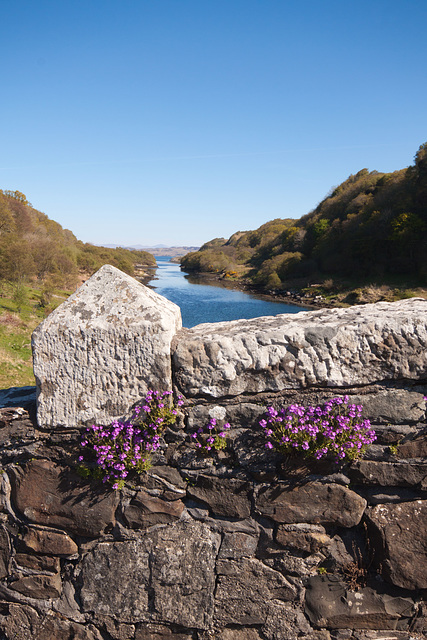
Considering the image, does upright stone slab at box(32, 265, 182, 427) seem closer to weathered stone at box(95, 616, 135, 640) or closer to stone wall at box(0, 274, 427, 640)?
stone wall at box(0, 274, 427, 640)

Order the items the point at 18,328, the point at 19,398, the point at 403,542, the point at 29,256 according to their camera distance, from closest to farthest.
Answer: the point at 403,542 < the point at 19,398 < the point at 18,328 < the point at 29,256

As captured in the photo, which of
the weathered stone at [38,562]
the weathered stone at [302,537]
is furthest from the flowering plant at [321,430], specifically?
the weathered stone at [38,562]

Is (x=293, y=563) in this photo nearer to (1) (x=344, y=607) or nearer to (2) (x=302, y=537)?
(2) (x=302, y=537)

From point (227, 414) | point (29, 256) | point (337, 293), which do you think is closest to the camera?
point (227, 414)

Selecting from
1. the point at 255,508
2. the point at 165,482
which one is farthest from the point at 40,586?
the point at 255,508

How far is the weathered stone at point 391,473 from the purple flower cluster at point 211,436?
833 millimetres

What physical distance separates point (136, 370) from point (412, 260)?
1740 inches

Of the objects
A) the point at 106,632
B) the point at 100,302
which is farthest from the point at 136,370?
the point at 106,632

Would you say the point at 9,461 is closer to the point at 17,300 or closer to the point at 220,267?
the point at 17,300

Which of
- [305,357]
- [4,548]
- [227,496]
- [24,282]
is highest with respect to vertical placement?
[24,282]

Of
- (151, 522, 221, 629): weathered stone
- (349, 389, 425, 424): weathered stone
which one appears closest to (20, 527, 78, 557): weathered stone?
(151, 522, 221, 629): weathered stone

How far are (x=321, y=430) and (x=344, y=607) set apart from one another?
112 cm

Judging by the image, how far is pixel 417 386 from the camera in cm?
223

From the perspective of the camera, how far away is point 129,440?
2.24m
